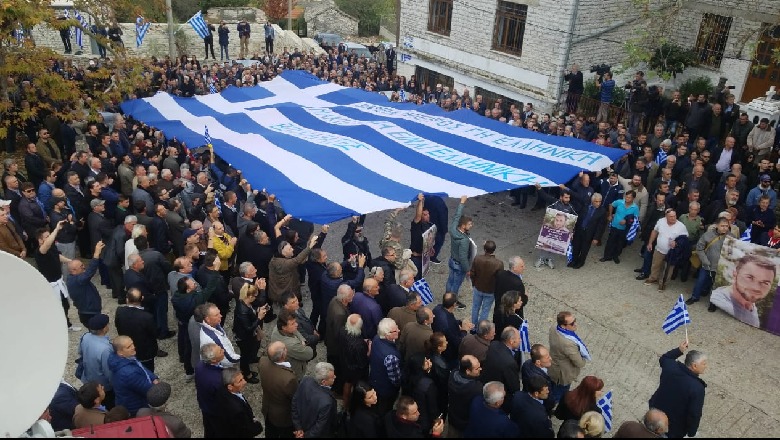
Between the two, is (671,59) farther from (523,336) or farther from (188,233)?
(188,233)

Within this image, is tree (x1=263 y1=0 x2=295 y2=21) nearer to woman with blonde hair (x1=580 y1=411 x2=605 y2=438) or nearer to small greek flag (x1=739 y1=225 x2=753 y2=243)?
small greek flag (x1=739 y1=225 x2=753 y2=243)

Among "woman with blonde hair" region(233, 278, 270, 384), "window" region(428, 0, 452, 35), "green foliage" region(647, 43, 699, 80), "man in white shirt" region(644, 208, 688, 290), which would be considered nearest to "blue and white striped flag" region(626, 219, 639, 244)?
"man in white shirt" region(644, 208, 688, 290)

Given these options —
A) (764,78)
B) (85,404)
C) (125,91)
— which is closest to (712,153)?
(764,78)

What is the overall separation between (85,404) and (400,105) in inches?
346

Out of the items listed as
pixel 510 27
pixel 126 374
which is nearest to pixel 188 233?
pixel 126 374

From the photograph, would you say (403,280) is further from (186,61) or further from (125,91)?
(186,61)

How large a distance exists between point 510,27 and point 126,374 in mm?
13943

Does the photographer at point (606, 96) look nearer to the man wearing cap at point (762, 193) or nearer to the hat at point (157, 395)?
the man wearing cap at point (762, 193)

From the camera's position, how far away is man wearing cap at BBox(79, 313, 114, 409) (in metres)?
5.01

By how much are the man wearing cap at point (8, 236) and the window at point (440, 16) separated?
13694mm

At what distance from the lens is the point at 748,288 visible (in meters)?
7.51

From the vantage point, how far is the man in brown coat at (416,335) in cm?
522

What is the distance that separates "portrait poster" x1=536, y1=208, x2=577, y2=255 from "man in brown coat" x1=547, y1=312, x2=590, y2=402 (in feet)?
11.3

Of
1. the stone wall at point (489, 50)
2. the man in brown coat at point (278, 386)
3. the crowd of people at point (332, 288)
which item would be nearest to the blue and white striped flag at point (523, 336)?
the crowd of people at point (332, 288)
